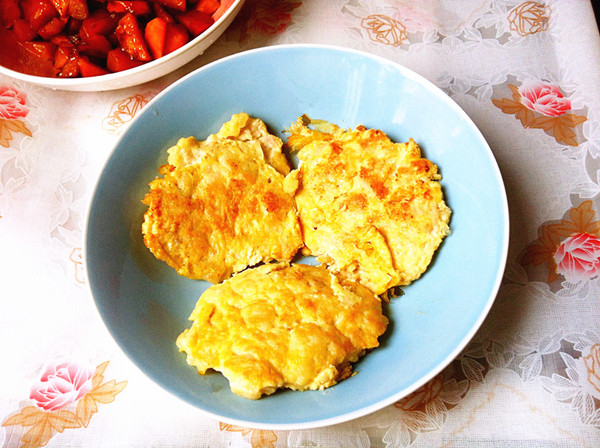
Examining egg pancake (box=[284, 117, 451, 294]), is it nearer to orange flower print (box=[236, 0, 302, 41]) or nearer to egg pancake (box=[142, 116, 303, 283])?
egg pancake (box=[142, 116, 303, 283])

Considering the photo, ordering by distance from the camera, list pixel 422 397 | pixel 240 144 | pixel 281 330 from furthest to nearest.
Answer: pixel 240 144 → pixel 422 397 → pixel 281 330

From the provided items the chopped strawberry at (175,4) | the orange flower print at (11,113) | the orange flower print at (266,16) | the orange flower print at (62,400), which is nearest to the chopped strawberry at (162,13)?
the chopped strawberry at (175,4)

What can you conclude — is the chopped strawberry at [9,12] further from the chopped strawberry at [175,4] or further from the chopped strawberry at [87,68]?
the chopped strawberry at [175,4]

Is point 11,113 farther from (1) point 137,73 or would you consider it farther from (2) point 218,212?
(2) point 218,212

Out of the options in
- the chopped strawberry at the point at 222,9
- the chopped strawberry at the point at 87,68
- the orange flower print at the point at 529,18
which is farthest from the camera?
the orange flower print at the point at 529,18

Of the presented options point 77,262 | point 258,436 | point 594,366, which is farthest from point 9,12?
point 594,366

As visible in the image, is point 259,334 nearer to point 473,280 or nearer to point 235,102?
point 473,280

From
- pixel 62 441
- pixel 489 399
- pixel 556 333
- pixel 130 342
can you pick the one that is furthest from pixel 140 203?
pixel 556 333
